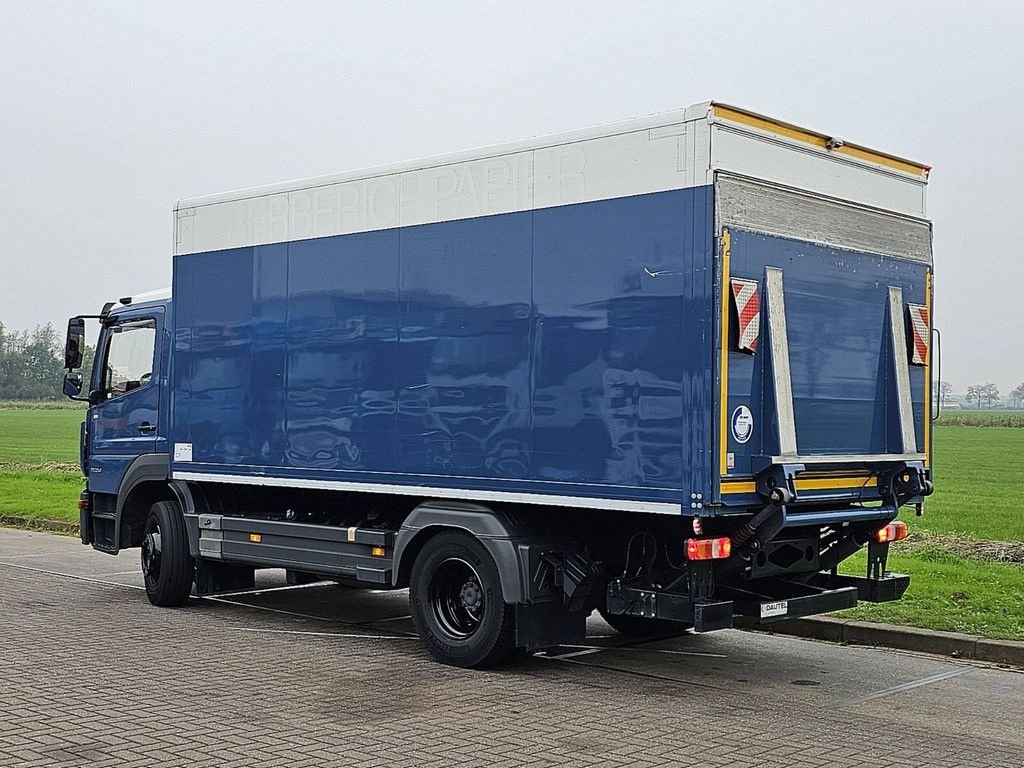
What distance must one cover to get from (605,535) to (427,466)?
140 cm

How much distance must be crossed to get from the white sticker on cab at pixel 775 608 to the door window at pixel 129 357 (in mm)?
6575

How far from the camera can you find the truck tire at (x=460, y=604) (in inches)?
350

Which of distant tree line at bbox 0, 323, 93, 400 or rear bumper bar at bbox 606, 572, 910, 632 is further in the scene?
distant tree line at bbox 0, 323, 93, 400

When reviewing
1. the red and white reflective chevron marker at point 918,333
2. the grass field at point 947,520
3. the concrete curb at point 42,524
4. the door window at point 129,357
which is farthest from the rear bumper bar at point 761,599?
the concrete curb at point 42,524

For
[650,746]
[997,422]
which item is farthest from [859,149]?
[997,422]

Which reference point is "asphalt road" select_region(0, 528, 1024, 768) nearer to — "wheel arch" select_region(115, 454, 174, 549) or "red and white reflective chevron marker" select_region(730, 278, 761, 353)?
"wheel arch" select_region(115, 454, 174, 549)

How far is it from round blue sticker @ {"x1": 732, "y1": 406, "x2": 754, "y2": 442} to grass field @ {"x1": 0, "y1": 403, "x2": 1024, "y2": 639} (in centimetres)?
315

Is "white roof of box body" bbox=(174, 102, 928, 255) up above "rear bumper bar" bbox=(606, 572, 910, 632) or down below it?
above

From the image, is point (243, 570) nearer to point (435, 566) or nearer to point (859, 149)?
point (435, 566)

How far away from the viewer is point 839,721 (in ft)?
24.8

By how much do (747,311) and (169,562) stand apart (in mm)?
6215

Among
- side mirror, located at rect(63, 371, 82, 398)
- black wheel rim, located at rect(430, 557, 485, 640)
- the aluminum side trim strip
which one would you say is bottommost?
black wheel rim, located at rect(430, 557, 485, 640)

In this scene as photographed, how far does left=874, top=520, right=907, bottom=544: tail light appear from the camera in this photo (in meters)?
9.30

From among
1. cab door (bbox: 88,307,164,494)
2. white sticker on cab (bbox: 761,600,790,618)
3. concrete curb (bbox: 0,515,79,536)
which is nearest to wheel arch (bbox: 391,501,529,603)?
white sticker on cab (bbox: 761,600,790,618)
